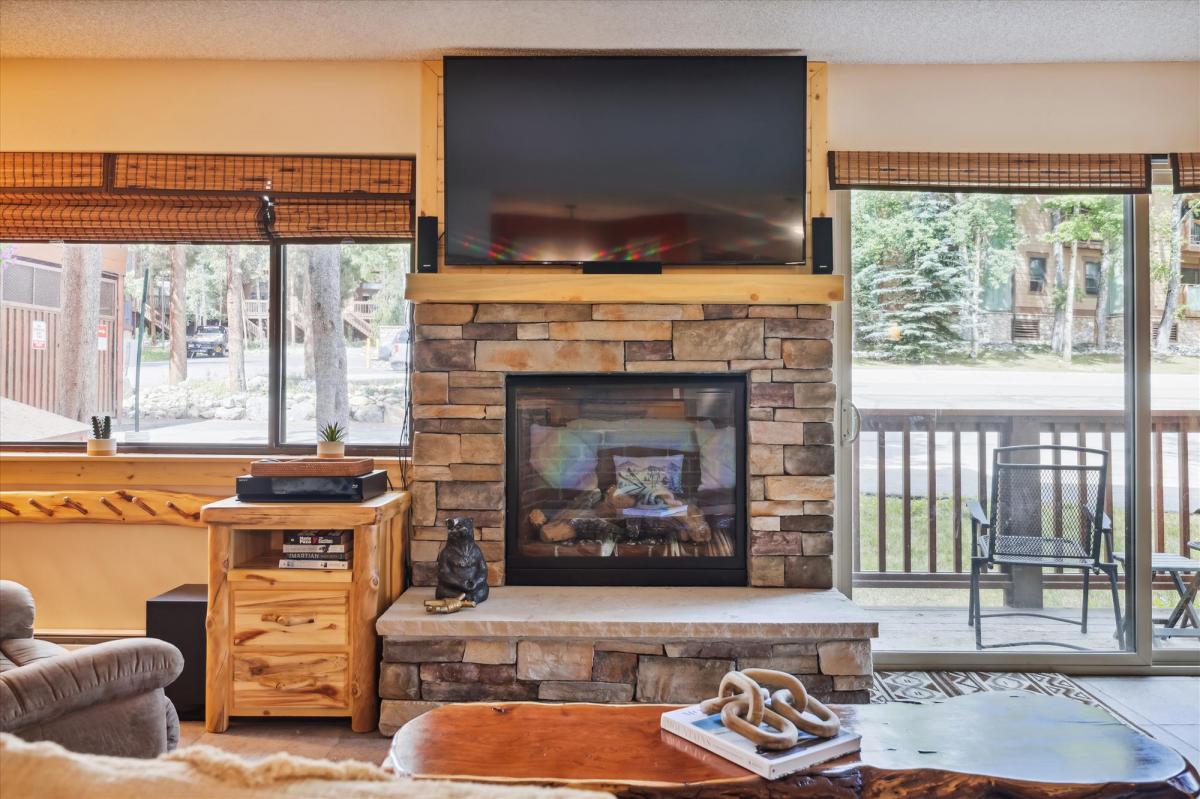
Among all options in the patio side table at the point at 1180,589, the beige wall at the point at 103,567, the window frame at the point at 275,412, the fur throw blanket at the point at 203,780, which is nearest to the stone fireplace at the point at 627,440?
the window frame at the point at 275,412

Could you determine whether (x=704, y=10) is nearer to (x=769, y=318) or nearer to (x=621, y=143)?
(x=621, y=143)

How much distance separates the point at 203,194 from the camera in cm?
329

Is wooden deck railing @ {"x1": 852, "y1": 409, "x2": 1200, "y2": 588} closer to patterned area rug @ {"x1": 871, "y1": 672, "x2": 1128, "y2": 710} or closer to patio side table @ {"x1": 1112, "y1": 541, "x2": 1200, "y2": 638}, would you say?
patio side table @ {"x1": 1112, "y1": 541, "x2": 1200, "y2": 638}

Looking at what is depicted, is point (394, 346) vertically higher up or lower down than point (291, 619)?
higher up

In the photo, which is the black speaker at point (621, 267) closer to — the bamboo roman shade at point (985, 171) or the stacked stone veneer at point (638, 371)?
the stacked stone veneer at point (638, 371)

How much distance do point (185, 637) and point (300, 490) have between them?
0.62 m

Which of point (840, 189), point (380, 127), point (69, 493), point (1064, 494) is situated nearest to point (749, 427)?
point (840, 189)

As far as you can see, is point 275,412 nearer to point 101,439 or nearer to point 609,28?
point 101,439

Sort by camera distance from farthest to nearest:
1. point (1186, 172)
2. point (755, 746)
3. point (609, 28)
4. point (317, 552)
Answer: point (1186, 172) < point (609, 28) < point (317, 552) < point (755, 746)

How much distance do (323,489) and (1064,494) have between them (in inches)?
109

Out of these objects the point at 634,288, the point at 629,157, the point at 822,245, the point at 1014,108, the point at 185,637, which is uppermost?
the point at 1014,108

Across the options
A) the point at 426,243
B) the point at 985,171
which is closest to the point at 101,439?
the point at 426,243

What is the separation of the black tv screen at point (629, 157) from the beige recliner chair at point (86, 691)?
1.83 meters

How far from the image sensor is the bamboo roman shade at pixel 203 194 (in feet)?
10.8
